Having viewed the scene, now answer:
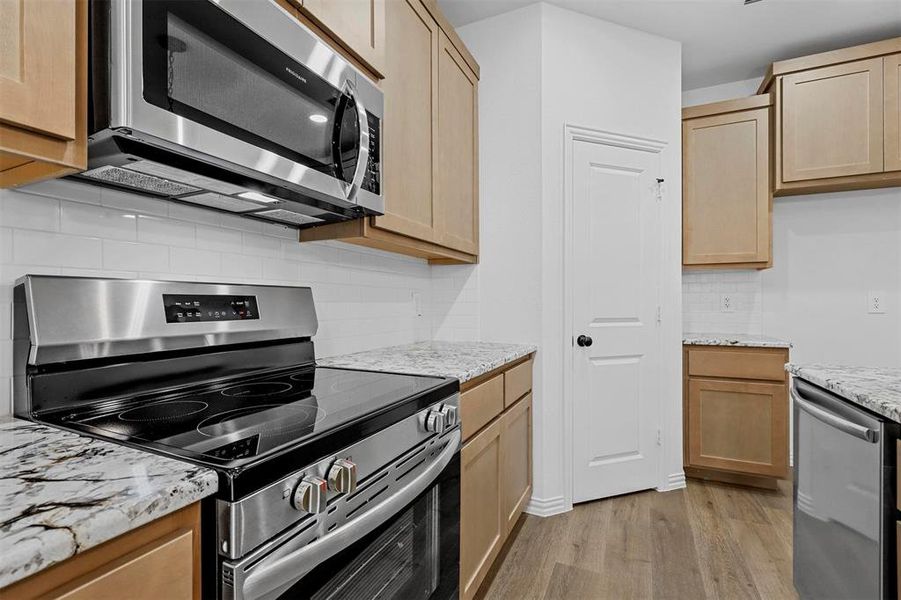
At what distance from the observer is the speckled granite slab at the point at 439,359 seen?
1.59 meters

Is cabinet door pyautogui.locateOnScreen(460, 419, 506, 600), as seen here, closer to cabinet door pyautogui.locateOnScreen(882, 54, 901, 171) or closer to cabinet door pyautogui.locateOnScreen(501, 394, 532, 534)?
cabinet door pyautogui.locateOnScreen(501, 394, 532, 534)

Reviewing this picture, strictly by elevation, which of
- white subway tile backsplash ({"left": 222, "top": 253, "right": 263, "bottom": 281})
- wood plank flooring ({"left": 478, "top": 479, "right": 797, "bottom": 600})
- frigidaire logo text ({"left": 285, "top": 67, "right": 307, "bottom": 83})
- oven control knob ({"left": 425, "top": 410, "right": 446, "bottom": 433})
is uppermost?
frigidaire logo text ({"left": 285, "top": 67, "right": 307, "bottom": 83})

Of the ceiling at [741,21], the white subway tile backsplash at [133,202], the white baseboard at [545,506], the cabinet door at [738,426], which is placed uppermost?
the ceiling at [741,21]

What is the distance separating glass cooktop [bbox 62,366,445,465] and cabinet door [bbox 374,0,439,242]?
62 centimetres

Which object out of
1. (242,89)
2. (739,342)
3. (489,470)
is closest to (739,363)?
(739,342)

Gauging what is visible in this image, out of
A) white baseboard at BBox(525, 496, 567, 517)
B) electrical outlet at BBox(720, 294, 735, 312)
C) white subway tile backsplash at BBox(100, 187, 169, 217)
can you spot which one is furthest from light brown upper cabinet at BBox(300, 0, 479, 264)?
electrical outlet at BBox(720, 294, 735, 312)

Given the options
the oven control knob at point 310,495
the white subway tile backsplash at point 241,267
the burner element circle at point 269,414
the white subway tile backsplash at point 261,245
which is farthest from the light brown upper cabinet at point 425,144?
the oven control knob at point 310,495

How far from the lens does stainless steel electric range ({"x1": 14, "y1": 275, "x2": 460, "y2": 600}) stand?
2.34 ft

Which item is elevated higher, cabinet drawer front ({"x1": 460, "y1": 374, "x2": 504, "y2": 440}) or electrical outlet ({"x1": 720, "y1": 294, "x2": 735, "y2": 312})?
electrical outlet ({"x1": 720, "y1": 294, "x2": 735, "y2": 312})

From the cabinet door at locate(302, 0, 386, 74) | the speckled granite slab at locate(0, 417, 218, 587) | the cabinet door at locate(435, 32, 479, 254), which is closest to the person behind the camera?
the speckled granite slab at locate(0, 417, 218, 587)

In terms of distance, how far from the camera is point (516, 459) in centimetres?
216

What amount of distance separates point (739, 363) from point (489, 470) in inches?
74.3

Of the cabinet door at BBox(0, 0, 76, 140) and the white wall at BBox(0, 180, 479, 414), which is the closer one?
the cabinet door at BBox(0, 0, 76, 140)

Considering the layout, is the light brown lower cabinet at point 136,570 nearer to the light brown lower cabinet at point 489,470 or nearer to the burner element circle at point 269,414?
the burner element circle at point 269,414
